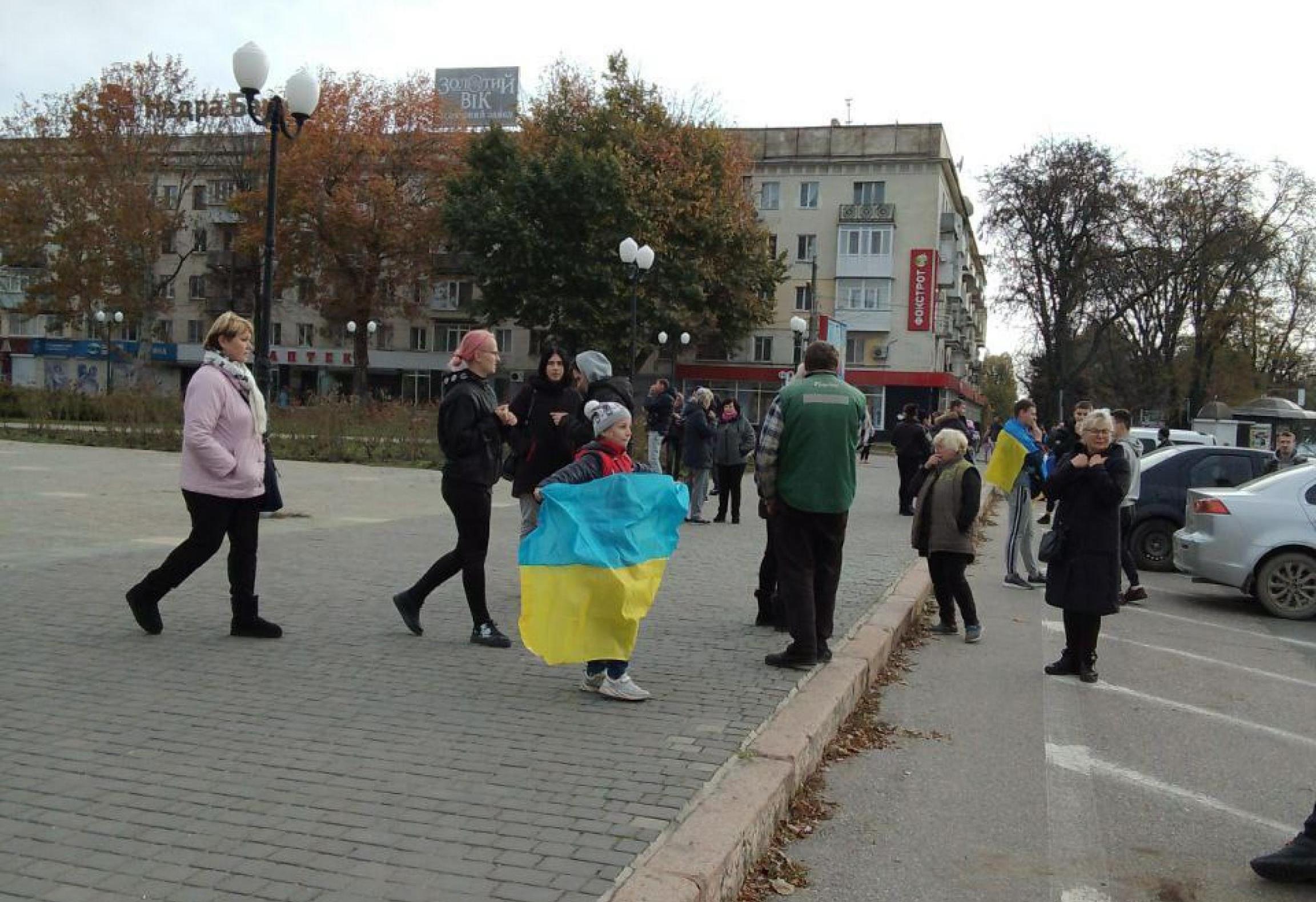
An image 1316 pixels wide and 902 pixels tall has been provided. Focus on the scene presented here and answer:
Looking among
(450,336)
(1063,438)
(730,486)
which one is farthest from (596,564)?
(450,336)

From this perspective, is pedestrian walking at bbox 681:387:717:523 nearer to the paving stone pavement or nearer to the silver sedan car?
the paving stone pavement

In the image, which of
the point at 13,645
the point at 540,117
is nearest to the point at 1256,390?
the point at 540,117

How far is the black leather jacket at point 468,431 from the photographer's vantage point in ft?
21.3

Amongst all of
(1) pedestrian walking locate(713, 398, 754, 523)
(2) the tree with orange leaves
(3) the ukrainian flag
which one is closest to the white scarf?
(3) the ukrainian flag

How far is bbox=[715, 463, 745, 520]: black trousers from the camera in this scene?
49.6 ft

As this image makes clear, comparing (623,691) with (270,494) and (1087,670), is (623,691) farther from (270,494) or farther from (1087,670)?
(1087,670)

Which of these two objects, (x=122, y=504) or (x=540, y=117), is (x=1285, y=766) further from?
(x=540, y=117)

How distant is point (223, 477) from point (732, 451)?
9417 millimetres

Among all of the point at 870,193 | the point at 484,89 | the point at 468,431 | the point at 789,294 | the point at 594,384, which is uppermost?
the point at 484,89

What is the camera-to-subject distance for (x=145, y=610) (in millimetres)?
6414

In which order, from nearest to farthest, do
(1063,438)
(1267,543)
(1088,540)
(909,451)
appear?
(1088,540) → (1267,543) → (1063,438) → (909,451)

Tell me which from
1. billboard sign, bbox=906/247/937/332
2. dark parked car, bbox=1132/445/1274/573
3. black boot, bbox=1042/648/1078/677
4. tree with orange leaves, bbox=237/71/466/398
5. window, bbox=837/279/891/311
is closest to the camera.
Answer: black boot, bbox=1042/648/1078/677

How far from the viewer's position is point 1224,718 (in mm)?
6383

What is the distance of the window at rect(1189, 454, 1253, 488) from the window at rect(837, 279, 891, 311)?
156 feet
